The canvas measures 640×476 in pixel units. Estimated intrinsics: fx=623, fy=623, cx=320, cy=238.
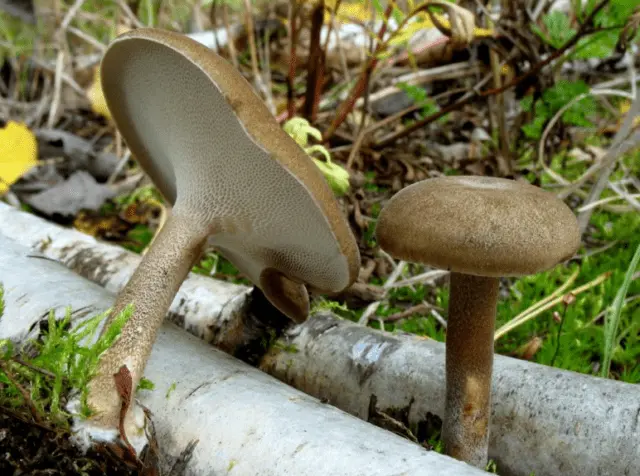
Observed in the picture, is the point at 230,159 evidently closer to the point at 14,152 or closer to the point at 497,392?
the point at 497,392

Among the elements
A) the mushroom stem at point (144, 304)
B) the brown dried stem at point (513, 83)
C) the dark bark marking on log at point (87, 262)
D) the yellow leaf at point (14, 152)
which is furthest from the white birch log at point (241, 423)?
the brown dried stem at point (513, 83)

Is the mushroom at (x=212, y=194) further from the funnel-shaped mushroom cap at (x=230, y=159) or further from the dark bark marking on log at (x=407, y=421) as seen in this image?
the dark bark marking on log at (x=407, y=421)

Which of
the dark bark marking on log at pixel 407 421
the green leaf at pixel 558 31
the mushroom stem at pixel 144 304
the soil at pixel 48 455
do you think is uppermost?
the green leaf at pixel 558 31

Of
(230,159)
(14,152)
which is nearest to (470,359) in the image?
(230,159)

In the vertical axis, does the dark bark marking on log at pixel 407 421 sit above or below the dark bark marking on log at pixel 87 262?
below

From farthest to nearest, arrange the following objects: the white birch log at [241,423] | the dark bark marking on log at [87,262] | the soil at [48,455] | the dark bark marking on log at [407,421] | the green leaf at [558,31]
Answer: the green leaf at [558,31], the dark bark marking on log at [87,262], the dark bark marking on log at [407,421], the soil at [48,455], the white birch log at [241,423]

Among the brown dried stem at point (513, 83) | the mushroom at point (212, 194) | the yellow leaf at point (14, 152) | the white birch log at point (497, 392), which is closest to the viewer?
the mushroom at point (212, 194)

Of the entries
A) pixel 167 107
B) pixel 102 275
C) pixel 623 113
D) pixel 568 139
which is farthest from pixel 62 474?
pixel 623 113
